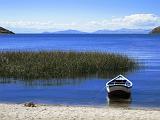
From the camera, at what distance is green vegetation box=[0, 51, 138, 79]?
38594 millimetres

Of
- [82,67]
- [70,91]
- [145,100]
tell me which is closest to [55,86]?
[70,91]

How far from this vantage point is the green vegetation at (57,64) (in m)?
38.6

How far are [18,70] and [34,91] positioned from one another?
5.96 metres

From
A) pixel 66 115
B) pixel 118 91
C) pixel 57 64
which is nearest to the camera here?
pixel 66 115

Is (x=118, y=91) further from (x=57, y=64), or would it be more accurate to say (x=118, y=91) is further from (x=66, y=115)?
(x=57, y=64)

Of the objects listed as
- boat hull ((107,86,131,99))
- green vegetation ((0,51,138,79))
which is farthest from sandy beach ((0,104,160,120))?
green vegetation ((0,51,138,79))

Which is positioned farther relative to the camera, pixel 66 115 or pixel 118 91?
pixel 118 91

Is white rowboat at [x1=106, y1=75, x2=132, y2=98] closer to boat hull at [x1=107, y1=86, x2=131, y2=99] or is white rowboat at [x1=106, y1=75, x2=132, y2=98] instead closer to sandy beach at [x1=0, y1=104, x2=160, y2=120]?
boat hull at [x1=107, y1=86, x2=131, y2=99]

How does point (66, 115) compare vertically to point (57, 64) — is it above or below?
below

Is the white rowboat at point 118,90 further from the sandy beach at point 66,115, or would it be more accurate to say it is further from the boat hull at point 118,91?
the sandy beach at point 66,115

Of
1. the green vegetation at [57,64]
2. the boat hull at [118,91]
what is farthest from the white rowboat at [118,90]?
the green vegetation at [57,64]

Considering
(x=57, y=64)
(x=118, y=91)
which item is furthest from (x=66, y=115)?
(x=57, y=64)

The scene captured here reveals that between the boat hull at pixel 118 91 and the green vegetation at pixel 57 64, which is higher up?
the green vegetation at pixel 57 64

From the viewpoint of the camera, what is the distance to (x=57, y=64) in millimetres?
40188
